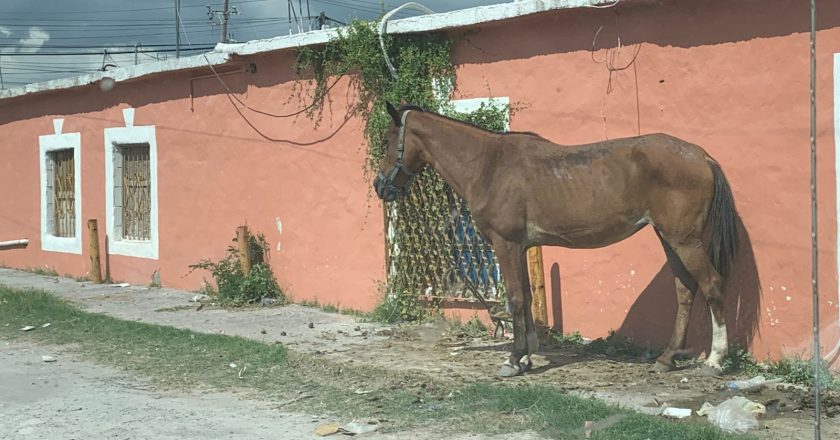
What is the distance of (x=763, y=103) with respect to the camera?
22.2ft

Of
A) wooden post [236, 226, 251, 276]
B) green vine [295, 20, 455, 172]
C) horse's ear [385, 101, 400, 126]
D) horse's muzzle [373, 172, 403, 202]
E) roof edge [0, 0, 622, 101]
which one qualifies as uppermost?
roof edge [0, 0, 622, 101]

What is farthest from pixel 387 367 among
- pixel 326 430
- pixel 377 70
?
pixel 377 70

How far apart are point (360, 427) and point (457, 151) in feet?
8.42

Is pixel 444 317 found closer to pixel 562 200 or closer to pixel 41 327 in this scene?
pixel 562 200

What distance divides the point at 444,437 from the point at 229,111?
7.51m

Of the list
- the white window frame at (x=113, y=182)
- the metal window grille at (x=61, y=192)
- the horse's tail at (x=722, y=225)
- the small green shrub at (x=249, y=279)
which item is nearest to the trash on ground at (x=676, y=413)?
the horse's tail at (x=722, y=225)

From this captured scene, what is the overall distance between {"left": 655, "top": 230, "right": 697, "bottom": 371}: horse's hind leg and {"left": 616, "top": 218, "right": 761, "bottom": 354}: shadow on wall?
0.34 m

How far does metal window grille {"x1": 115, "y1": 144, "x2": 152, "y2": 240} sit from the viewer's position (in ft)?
44.2

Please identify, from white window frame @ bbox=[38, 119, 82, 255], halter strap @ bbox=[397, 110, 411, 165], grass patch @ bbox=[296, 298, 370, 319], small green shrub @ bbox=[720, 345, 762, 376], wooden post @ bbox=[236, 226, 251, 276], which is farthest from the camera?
white window frame @ bbox=[38, 119, 82, 255]

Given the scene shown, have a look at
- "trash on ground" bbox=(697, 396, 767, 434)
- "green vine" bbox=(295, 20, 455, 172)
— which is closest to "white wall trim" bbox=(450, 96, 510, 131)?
"green vine" bbox=(295, 20, 455, 172)

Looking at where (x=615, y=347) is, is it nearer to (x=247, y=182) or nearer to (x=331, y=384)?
(x=331, y=384)

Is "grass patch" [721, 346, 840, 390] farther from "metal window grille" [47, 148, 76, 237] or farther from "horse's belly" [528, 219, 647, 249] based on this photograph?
"metal window grille" [47, 148, 76, 237]

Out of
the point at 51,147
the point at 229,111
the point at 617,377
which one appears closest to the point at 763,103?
the point at 617,377

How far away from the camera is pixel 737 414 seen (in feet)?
17.3
